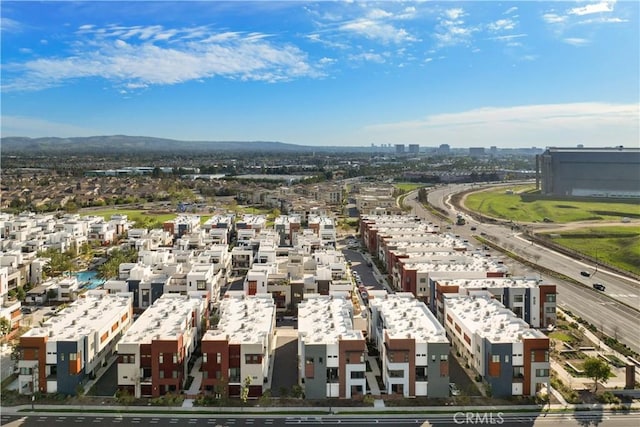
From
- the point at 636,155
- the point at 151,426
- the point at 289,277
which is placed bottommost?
the point at 151,426

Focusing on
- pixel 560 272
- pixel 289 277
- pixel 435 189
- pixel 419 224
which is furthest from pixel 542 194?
pixel 289 277

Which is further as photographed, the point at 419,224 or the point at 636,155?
the point at 636,155

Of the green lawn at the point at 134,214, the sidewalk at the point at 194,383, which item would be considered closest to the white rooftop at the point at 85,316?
the sidewalk at the point at 194,383

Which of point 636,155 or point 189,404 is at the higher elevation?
point 636,155

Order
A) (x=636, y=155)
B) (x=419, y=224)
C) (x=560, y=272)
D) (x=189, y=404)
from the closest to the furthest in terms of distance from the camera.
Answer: (x=189, y=404), (x=560, y=272), (x=419, y=224), (x=636, y=155)

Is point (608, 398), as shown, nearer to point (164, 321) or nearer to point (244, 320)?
point (244, 320)

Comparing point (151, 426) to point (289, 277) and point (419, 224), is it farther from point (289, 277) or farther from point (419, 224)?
point (419, 224)

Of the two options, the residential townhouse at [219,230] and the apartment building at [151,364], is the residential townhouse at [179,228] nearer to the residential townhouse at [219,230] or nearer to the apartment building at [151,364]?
the residential townhouse at [219,230]
